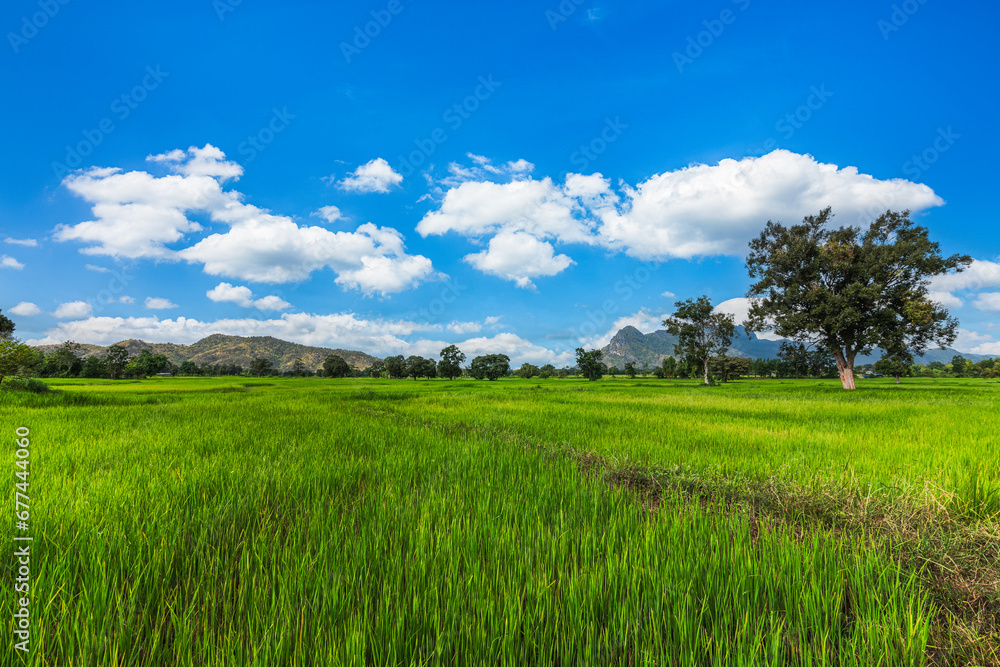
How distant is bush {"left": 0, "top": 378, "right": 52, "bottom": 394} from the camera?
13.1 m

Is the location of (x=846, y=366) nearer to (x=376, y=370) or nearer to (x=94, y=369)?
(x=376, y=370)

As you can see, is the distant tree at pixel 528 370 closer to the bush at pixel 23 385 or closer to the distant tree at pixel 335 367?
the distant tree at pixel 335 367

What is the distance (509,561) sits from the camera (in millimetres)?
2371

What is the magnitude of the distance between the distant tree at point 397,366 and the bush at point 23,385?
300 ft

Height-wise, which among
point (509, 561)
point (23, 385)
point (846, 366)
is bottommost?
point (509, 561)

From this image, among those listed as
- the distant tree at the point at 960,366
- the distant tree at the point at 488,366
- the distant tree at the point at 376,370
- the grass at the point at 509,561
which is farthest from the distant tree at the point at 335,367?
the distant tree at the point at 960,366

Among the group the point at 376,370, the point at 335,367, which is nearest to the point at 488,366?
the point at 335,367

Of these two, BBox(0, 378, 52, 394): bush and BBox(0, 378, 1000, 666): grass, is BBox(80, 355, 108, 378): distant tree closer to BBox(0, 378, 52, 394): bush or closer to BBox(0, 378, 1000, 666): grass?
BBox(0, 378, 52, 394): bush

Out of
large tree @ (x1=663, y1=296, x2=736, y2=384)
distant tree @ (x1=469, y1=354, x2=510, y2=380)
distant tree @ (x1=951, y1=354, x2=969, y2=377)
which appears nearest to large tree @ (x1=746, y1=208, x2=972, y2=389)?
large tree @ (x1=663, y1=296, x2=736, y2=384)

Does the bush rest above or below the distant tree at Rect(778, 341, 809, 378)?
below

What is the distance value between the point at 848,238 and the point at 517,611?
37.1 m

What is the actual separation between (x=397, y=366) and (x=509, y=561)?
106641 millimetres

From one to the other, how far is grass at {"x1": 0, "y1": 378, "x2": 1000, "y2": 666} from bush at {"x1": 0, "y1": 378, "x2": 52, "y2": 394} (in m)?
14.0

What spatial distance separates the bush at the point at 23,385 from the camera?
13.1 meters
